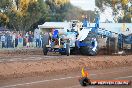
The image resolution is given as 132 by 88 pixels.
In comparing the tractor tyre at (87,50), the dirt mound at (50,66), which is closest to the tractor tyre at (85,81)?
the dirt mound at (50,66)

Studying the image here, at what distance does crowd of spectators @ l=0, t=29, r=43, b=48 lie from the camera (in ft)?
102

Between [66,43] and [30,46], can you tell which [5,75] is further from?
[30,46]

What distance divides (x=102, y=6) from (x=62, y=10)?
924 cm

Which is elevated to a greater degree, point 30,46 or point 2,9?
point 2,9

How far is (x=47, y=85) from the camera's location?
1291 centimetres

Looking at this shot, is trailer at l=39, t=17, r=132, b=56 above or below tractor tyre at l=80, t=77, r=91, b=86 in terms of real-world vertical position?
below

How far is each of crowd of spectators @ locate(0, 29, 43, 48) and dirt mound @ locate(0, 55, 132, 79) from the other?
10.8m

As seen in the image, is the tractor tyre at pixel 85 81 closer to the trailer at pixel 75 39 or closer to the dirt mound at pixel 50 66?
the dirt mound at pixel 50 66

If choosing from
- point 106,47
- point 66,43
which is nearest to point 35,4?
point 106,47

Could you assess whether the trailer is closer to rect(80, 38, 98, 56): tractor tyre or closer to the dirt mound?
rect(80, 38, 98, 56): tractor tyre

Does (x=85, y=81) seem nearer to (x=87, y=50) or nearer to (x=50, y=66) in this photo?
(x=50, y=66)

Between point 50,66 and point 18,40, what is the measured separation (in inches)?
569

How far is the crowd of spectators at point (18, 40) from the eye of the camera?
1223 inches

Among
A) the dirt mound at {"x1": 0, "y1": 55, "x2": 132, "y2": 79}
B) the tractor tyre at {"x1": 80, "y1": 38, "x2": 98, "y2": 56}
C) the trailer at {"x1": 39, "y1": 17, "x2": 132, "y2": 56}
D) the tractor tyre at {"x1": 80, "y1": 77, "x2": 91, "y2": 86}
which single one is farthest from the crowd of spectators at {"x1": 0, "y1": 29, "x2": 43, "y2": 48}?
the tractor tyre at {"x1": 80, "y1": 77, "x2": 91, "y2": 86}
